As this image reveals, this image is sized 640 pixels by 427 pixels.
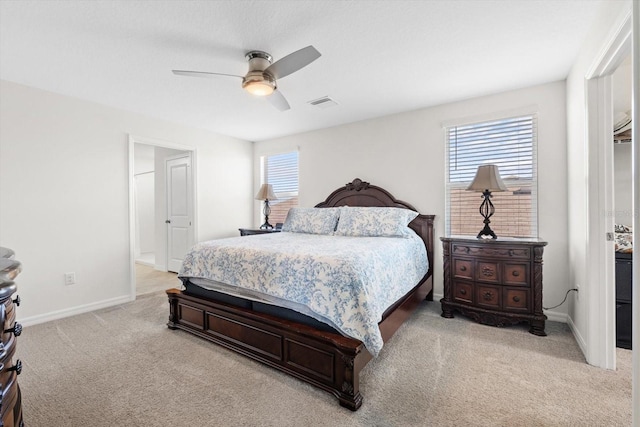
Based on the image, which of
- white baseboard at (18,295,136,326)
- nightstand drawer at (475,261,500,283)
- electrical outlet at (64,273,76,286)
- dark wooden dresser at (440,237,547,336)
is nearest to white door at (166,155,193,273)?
white baseboard at (18,295,136,326)

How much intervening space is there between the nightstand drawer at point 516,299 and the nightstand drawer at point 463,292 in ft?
0.99

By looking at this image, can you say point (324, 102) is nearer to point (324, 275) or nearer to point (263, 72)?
point (263, 72)

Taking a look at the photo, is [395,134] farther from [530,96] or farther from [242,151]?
[242,151]

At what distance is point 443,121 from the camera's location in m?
3.63

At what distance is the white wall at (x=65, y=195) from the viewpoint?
2969mm

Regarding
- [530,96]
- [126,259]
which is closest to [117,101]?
[126,259]

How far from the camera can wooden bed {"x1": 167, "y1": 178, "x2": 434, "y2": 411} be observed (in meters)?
1.76

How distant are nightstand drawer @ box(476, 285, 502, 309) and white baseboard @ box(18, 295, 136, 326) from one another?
4146mm

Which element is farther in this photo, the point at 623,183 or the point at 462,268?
the point at 462,268

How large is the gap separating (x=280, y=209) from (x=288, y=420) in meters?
3.88

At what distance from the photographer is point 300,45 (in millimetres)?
2350

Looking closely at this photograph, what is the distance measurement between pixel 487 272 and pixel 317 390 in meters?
2.02

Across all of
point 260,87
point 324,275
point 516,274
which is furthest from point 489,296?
point 260,87

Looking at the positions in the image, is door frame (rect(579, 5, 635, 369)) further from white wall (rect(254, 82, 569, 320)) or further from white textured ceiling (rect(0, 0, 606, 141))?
white wall (rect(254, 82, 569, 320))
